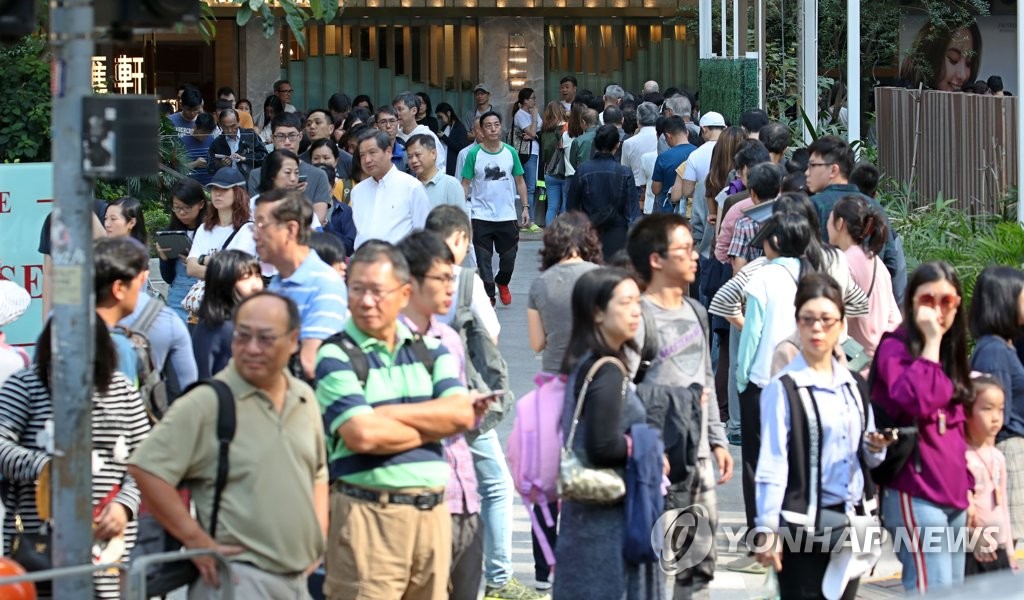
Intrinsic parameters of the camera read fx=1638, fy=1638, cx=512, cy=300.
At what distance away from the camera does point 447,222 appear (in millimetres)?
7406

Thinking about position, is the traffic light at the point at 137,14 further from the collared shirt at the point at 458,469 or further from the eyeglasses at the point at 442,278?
the eyeglasses at the point at 442,278

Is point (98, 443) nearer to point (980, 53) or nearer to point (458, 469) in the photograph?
point (458, 469)

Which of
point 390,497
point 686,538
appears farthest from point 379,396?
point 686,538

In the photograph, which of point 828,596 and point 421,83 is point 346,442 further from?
point 421,83

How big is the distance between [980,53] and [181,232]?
21.4 metres

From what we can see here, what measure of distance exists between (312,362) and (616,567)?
4.97ft

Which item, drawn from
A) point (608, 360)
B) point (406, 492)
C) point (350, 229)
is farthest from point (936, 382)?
point (350, 229)

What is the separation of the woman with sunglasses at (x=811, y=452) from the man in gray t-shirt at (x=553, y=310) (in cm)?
124

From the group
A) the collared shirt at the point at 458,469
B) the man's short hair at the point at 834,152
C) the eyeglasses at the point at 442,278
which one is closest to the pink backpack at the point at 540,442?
the collared shirt at the point at 458,469

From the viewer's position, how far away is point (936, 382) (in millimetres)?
5988

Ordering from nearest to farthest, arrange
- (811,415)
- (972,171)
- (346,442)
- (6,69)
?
(346,442)
(811,415)
(6,69)
(972,171)

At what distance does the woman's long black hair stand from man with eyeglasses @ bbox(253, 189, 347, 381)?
125 cm

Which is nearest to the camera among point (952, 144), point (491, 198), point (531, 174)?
point (491, 198)

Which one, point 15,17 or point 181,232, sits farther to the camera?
point 181,232
